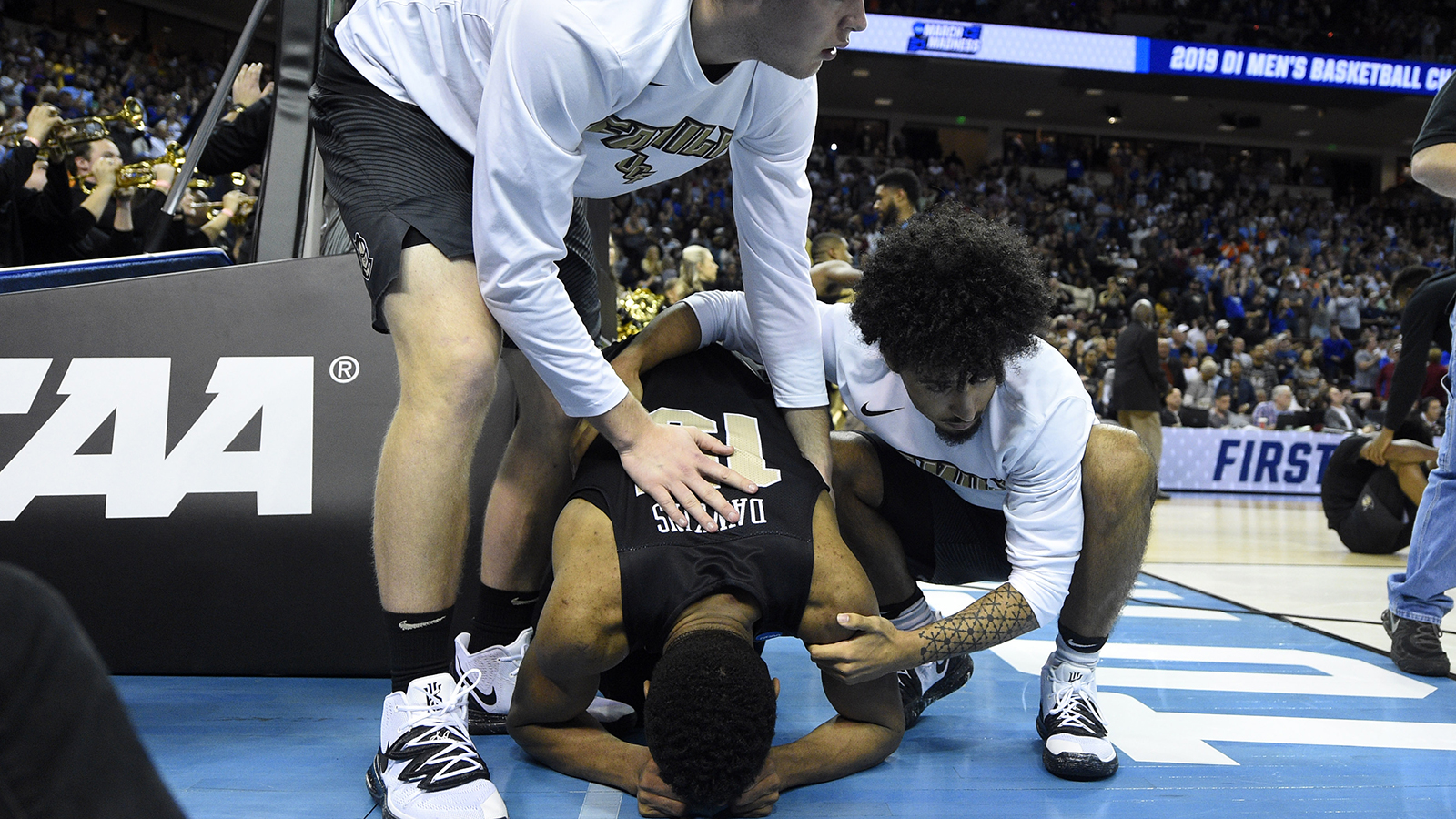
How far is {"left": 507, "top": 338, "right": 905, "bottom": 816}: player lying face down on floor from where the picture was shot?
130 centimetres

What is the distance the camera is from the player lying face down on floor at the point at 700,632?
1.30 metres

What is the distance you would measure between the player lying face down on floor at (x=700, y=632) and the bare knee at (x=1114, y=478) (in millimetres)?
446

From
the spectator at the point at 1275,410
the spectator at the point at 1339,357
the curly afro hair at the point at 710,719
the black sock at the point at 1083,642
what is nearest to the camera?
the curly afro hair at the point at 710,719

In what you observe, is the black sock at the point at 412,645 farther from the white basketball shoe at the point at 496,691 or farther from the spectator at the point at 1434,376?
the spectator at the point at 1434,376

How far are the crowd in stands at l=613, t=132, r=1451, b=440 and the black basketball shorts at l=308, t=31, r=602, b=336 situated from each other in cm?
770

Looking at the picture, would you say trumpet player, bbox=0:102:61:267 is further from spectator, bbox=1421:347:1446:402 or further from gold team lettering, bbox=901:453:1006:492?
spectator, bbox=1421:347:1446:402

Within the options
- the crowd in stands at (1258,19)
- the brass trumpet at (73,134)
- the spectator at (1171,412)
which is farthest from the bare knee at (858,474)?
the crowd in stands at (1258,19)

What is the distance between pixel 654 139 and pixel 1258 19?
21.1m

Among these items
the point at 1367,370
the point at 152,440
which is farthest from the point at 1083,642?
the point at 1367,370

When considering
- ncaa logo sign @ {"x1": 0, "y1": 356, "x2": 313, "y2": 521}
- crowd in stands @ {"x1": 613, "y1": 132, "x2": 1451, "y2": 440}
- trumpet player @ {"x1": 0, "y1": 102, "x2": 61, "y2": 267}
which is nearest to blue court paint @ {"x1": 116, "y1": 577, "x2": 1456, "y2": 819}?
ncaa logo sign @ {"x1": 0, "y1": 356, "x2": 313, "y2": 521}

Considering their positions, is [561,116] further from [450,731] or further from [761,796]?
[761,796]

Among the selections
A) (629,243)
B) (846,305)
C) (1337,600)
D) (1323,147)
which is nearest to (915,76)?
(629,243)

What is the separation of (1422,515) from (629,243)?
1162cm

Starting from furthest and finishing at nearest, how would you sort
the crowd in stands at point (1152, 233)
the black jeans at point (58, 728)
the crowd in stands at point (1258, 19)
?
the crowd in stands at point (1258, 19) < the crowd in stands at point (1152, 233) < the black jeans at point (58, 728)
